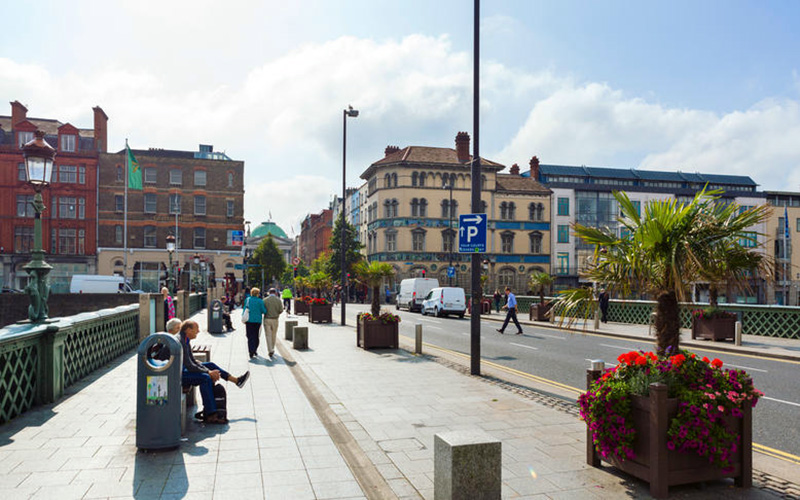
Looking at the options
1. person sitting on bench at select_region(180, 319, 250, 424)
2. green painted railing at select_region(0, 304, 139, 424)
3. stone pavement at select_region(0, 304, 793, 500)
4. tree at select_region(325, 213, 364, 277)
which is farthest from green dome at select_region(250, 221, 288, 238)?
person sitting on bench at select_region(180, 319, 250, 424)

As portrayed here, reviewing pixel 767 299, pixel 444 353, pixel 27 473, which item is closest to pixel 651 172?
pixel 767 299

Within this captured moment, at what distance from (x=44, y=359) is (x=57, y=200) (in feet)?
176

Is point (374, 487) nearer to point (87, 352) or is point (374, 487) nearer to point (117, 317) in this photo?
point (87, 352)

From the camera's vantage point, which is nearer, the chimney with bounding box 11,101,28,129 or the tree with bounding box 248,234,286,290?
the chimney with bounding box 11,101,28,129

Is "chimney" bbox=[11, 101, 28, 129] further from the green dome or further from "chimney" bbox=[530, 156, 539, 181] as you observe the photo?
the green dome

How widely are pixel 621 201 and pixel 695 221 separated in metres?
0.89

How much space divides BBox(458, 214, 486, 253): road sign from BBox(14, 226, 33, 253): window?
54490mm

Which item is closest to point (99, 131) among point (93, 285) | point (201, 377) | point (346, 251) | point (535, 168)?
point (93, 285)

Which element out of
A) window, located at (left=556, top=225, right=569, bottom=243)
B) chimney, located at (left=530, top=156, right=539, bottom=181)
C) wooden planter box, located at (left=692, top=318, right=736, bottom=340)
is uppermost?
chimney, located at (left=530, top=156, right=539, bottom=181)

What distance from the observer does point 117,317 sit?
45.5 ft

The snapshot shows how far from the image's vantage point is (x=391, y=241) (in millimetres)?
59094

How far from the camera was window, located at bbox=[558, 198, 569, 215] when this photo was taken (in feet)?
197

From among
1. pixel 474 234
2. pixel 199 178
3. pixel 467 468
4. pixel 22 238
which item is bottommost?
pixel 467 468

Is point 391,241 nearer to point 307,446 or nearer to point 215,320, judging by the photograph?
point 215,320
